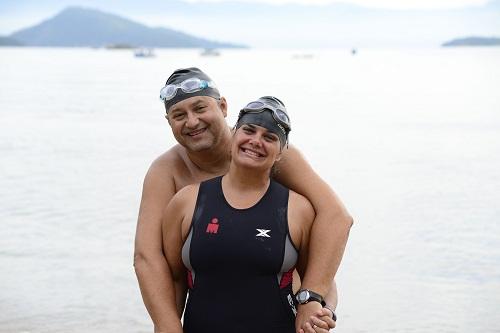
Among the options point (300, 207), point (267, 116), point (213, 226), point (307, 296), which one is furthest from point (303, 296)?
point (267, 116)

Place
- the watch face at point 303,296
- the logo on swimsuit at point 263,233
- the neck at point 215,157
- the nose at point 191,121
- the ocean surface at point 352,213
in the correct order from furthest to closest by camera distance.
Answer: the ocean surface at point 352,213
the neck at point 215,157
the nose at point 191,121
the watch face at point 303,296
the logo on swimsuit at point 263,233

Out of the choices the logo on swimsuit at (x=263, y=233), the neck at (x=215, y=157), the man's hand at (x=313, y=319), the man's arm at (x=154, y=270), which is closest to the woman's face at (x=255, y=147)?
the logo on swimsuit at (x=263, y=233)

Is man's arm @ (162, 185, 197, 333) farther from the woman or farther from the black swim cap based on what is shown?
the black swim cap

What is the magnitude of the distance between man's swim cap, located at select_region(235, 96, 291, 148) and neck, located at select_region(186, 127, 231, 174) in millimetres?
400

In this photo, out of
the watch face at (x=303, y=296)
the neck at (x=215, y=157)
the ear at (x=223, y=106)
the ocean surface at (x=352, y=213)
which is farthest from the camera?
the ocean surface at (x=352, y=213)

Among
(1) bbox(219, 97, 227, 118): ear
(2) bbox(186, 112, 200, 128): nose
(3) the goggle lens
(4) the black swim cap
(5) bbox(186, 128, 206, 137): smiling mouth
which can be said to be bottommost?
(5) bbox(186, 128, 206, 137): smiling mouth

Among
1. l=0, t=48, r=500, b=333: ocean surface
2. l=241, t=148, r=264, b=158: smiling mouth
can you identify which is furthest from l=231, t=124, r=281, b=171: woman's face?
l=0, t=48, r=500, b=333: ocean surface

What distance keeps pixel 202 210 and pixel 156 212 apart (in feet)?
1.10

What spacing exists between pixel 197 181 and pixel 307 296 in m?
0.88

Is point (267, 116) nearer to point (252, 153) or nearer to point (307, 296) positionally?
point (252, 153)

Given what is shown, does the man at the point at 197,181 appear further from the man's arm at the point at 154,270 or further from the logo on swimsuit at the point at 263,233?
the logo on swimsuit at the point at 263,233

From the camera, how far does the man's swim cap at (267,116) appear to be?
153 inches

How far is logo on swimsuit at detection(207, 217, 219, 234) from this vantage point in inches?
151

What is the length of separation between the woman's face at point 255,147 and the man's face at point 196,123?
1.18 feet
